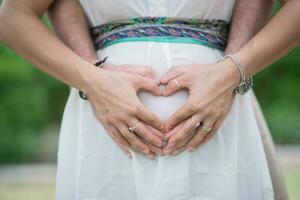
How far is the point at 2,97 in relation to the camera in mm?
8055

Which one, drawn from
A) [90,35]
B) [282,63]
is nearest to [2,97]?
[282,63]

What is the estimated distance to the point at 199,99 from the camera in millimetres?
2086

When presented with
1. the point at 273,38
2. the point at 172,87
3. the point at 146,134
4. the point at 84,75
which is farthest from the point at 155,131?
the point at 273,38

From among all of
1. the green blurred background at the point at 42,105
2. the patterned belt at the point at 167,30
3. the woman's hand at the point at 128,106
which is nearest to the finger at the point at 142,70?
the woman's hand at the point at 128,106

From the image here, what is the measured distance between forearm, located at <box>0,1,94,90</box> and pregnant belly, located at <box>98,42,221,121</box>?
0.14m

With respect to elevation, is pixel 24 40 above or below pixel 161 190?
above

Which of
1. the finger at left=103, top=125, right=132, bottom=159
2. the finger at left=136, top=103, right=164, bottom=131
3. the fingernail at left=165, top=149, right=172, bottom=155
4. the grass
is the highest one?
the grass

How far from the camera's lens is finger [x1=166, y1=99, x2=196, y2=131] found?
6.82ft

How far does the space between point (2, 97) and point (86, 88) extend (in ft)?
19.8

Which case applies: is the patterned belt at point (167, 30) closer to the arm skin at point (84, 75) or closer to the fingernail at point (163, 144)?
the arm skin at point (84, 75)

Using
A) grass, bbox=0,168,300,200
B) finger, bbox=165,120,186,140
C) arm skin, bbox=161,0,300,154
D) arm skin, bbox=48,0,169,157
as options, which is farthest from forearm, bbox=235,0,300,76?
grass, bbox=0,168,300,200

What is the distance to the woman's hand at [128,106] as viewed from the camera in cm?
209

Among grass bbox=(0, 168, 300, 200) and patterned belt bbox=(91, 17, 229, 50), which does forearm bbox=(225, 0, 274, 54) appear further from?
grass bbox=(0, 168, 300, 200)

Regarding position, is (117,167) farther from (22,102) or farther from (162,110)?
(22,102)
